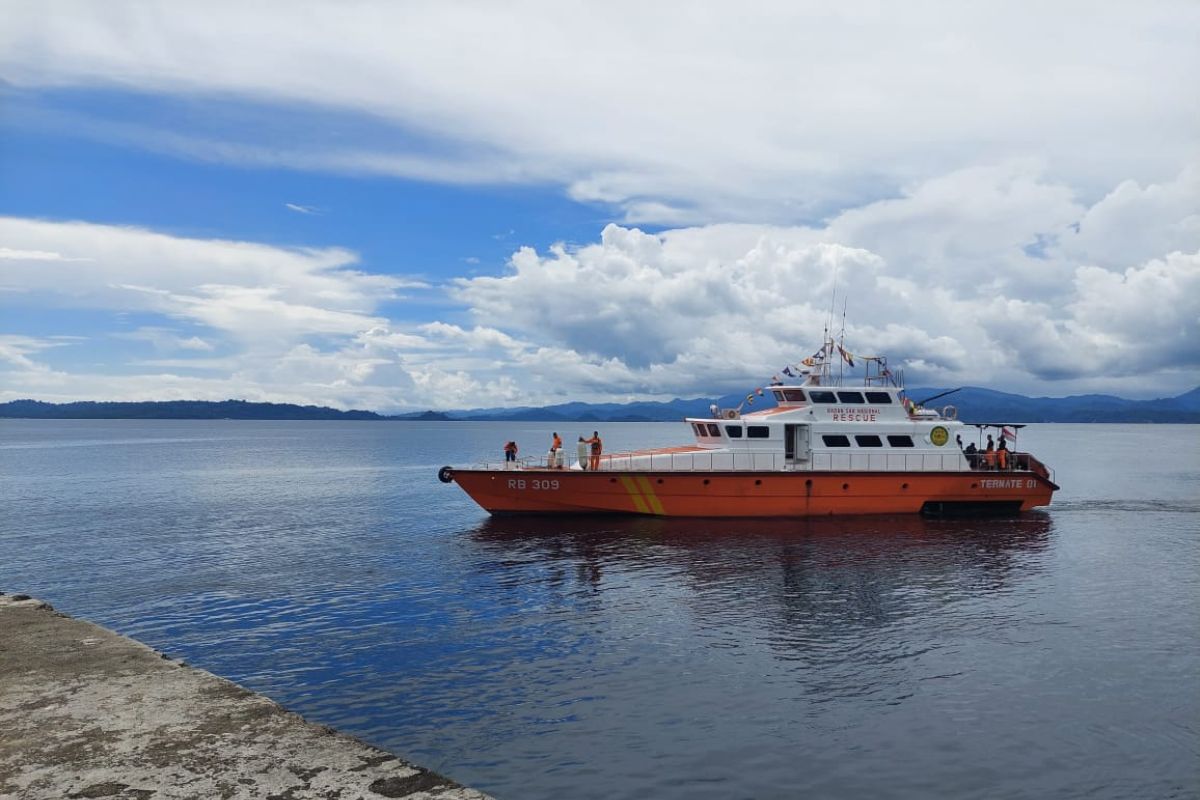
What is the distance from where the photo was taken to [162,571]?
26703mm

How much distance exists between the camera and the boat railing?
34.9m

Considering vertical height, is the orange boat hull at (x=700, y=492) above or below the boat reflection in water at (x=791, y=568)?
above

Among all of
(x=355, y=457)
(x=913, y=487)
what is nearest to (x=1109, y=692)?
(x=913, y=487)

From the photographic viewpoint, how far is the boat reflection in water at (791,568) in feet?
65.9

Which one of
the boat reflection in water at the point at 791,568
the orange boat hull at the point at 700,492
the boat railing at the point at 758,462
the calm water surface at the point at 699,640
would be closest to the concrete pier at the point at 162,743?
the calm water surface at the point at 699,640

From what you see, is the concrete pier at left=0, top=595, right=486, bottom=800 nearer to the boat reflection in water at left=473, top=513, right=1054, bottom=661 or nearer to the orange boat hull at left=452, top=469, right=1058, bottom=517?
the boat reflection in water at left=473, top=513, right=1054, bottom=661

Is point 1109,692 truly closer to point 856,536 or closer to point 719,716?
point 719,716

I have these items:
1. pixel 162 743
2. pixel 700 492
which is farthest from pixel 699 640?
pixel 700 492

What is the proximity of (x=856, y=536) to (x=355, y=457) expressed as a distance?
270ft

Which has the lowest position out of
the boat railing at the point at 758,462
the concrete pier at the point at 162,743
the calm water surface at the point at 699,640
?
the calm water surface at the point at 699,640

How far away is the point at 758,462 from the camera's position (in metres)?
35.5

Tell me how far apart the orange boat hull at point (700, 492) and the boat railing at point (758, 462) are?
458mm

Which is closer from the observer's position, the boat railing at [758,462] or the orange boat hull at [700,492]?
the orange boat hull at [700,492]

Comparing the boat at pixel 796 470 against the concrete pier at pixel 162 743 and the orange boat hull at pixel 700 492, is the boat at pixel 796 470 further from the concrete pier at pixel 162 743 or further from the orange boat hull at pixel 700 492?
the concrete pier at pixel 162 743
